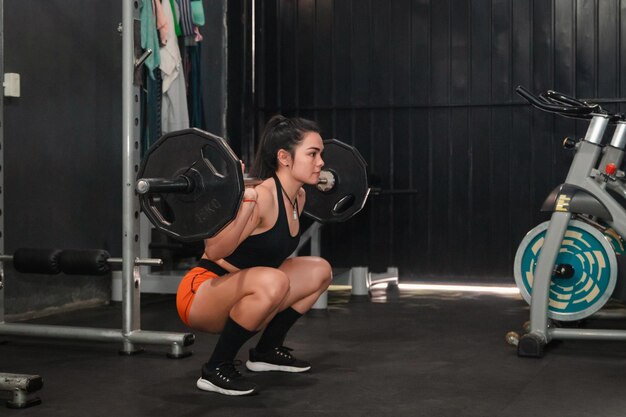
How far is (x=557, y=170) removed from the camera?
18.2 feet

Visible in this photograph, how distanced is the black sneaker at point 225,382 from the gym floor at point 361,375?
0.09 ft

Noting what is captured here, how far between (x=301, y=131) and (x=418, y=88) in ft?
10.8

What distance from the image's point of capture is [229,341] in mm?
2598

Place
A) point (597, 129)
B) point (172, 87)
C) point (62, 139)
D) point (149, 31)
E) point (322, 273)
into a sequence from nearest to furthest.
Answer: point (322, 273) < point (597, 129) < point (62, 139) < point (149, 31) < point (172, 87)

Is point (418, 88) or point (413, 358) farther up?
point (418, 88)

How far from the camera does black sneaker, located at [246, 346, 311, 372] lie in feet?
9.56

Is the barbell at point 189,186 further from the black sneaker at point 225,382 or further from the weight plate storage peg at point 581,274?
the weight plate storage peg at point 581,274

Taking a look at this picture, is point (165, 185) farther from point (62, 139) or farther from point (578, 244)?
point (62, 139)

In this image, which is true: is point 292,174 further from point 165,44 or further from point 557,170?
point 557,170

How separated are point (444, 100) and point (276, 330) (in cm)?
323

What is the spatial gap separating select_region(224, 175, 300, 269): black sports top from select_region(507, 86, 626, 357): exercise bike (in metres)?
1.09

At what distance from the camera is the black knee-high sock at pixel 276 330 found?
2875mm

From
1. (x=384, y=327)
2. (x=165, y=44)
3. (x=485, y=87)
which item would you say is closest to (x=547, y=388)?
(x=384, y=327)

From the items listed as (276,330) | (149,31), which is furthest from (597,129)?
(149,31)
